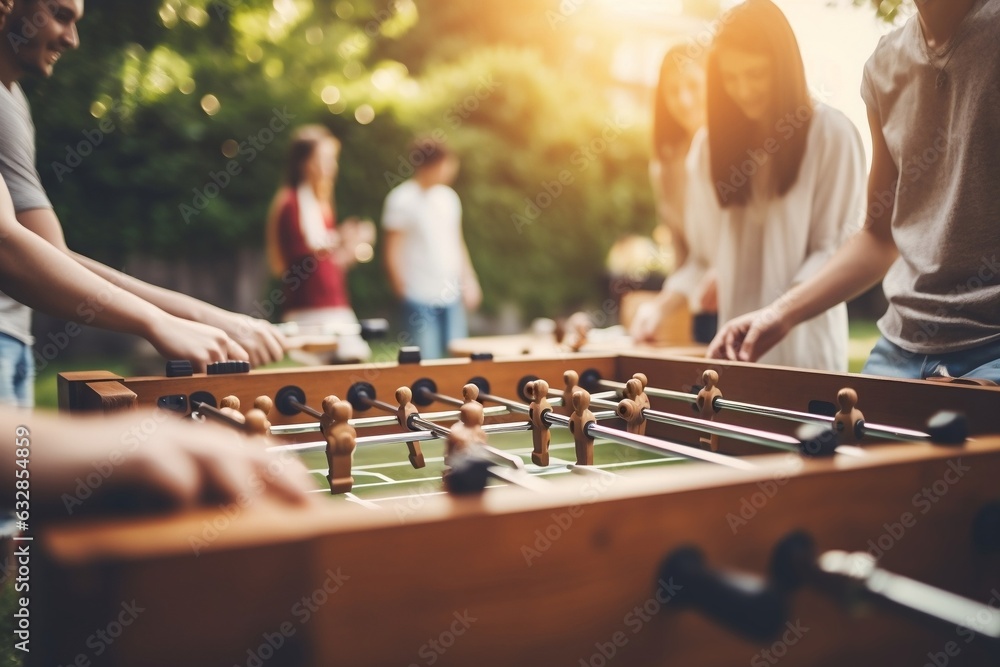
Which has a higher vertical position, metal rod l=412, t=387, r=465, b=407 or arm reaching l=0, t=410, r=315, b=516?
arm reaching l=0, t=410, r=315, b=516

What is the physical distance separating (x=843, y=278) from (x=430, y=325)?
3.63m

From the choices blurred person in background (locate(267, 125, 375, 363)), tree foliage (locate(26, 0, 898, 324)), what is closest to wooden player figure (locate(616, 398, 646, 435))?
blurred person in background (locate(267, 125, 375, 363))

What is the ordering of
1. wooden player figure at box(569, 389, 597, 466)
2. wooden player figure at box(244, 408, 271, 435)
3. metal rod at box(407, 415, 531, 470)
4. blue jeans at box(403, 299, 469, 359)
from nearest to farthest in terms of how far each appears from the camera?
wooden player figure at box(244, 408, 271, 435) → metal rod at box(407, 415, 531, 470) → wooden player figure at box(569, 389, 597, 466) → blue jeans at box(403, 299, 469, 359)

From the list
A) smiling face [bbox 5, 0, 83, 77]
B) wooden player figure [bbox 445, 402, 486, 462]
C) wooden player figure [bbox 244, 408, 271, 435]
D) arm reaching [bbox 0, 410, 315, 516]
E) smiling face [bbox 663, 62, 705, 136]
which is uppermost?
smiling face [bbox 663, 62, 705, 136]

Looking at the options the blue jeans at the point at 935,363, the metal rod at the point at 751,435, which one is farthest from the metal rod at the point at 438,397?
the blue jeans at the point at 935,363

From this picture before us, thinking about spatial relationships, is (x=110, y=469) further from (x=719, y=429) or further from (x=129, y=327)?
(x=129, y=327)

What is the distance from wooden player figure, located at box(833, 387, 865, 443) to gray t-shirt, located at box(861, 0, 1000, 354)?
51cm

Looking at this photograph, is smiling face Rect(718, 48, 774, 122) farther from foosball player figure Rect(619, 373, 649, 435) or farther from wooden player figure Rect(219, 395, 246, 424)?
wooden player figure Rect(219, 395, 246, 424)

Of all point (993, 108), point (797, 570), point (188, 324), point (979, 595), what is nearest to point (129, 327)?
point (188, 324)

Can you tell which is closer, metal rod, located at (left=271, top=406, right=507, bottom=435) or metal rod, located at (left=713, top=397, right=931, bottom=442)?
metal rod, located at (left=713, top=397, right=931, bottom=442)

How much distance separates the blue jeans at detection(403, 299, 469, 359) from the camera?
5.19 metres

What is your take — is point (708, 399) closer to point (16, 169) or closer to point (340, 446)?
point (340, 446)

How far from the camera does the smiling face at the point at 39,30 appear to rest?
1.91 meters

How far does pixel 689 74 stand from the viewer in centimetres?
383
